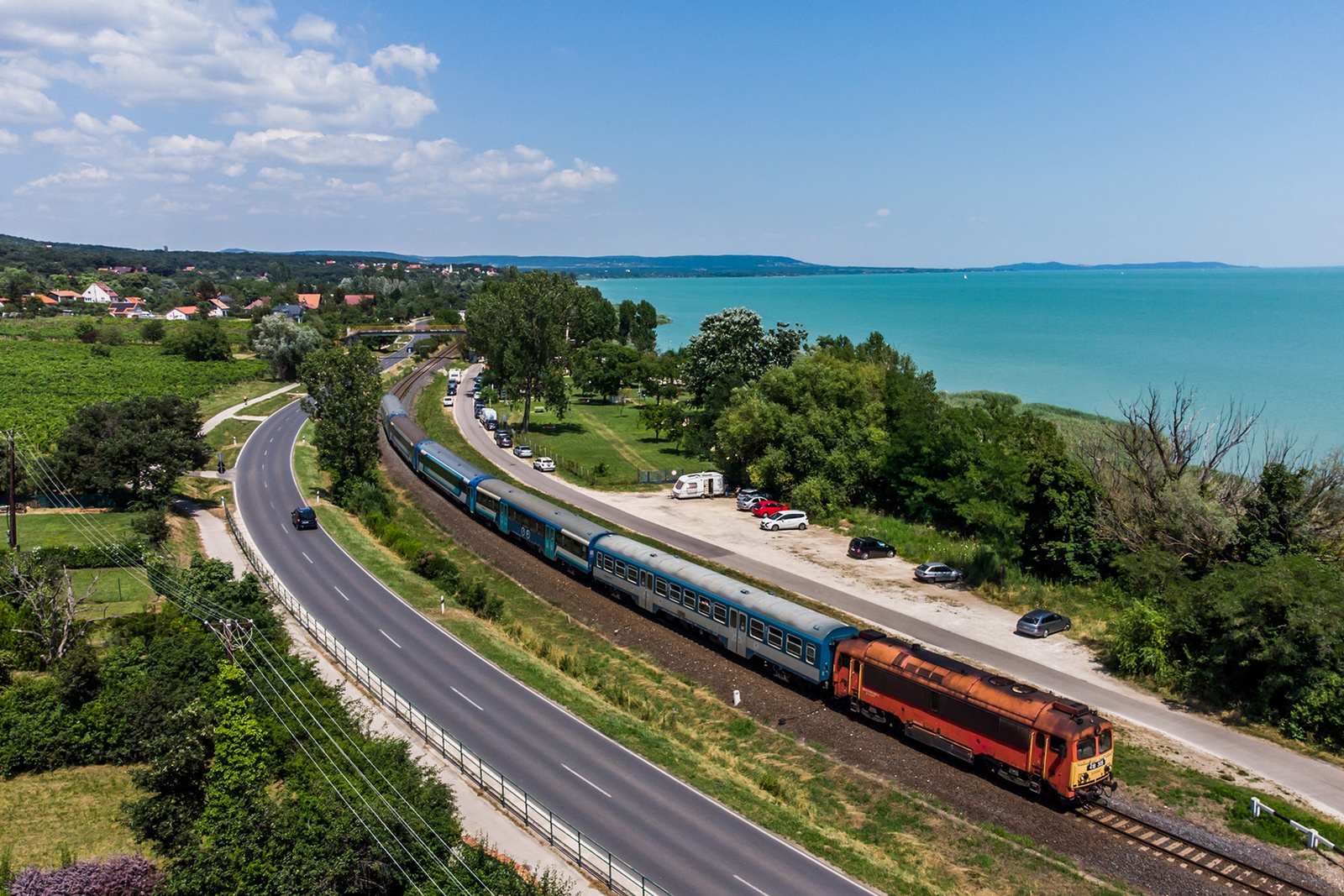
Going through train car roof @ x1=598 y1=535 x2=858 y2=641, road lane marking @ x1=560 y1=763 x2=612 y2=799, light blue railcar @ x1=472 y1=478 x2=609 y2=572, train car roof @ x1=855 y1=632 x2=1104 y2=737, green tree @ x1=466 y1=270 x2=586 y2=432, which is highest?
green tree @ x1=466 y1=270 x2=586 y2=432

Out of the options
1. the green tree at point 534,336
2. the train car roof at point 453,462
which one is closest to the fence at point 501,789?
the train car roof at point 453,462

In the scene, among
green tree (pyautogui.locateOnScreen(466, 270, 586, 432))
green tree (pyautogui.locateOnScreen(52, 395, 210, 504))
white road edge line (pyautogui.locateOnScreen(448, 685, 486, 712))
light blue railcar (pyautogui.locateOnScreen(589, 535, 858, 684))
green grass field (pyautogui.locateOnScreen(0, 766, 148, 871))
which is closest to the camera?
green grass field (pyautogui.locateOnScreen(0, 766, 148, 871))

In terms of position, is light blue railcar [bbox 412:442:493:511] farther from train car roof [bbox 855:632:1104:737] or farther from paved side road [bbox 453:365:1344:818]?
train car roof [bbox 855:632:1104:737]

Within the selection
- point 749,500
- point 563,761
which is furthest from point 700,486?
point 563,761

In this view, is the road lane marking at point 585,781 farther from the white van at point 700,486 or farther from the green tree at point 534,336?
the green tree at point 534,336

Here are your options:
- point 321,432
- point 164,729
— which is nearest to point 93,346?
point 321,432

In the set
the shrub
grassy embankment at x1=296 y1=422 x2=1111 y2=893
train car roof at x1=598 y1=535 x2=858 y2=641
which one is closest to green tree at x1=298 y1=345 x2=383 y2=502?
grassy embankment at x1=296 y1=422 x2=1111 y2=893

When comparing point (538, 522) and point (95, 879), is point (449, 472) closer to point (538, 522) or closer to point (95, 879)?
point (538, 522)
